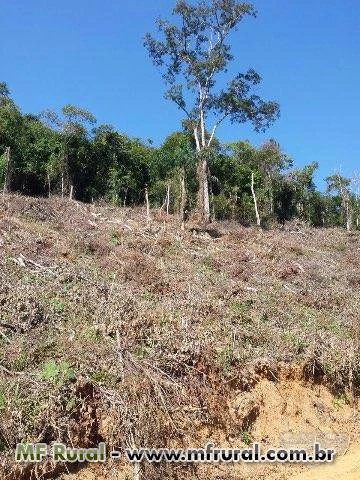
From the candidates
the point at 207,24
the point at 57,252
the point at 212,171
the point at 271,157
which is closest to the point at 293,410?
the point at 57,252

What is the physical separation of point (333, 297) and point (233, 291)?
2683mm

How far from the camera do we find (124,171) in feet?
85.1

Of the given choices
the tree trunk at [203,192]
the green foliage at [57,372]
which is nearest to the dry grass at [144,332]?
the green foliage at [57,372]

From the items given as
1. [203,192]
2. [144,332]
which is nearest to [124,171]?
[203,192]

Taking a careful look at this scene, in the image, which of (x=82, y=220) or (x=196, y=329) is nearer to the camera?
(x=196, y=329)

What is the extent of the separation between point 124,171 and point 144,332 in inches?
776

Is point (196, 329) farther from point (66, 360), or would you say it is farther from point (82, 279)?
point (82, 279)

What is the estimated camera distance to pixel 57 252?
11391 mm

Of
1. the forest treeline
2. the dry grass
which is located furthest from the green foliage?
the forest treeline

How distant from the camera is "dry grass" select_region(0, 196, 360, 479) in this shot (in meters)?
5.43

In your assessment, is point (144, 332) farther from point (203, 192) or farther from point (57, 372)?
point (203, 192)

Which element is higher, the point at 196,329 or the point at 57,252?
the point at 57,252

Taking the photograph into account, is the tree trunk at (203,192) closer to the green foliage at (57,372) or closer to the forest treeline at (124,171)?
the forest treeline at (124,171)

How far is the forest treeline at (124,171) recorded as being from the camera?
75.0 ft
